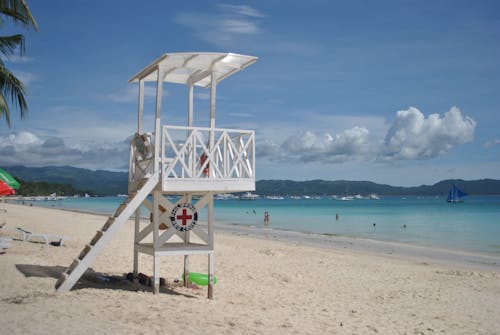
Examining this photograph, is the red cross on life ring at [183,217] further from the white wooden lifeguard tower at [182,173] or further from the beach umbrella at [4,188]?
the beach umbrella at [4,188]

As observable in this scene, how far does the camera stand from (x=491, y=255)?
26703mm

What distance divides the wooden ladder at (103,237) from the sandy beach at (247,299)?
306mm

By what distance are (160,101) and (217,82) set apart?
1.87 metres

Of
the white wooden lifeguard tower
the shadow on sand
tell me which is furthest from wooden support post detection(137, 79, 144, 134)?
the shadow on sand

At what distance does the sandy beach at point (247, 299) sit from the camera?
7367 mm

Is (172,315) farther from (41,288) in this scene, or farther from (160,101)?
(160,101)

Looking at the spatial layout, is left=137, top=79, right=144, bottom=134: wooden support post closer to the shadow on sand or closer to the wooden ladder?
the wooden ladder

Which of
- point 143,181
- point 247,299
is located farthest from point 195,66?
point 247,299

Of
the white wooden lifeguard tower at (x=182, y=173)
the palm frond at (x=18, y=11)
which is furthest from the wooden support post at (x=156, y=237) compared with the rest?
the palm frond at (x=18, y=11)

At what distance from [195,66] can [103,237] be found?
405cm

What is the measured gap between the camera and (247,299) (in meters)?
10.6

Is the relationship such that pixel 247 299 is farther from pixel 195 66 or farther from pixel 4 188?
pixel 4 188

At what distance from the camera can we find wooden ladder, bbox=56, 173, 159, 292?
899cm

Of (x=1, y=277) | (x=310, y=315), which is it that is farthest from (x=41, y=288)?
(x=310, y=315)
